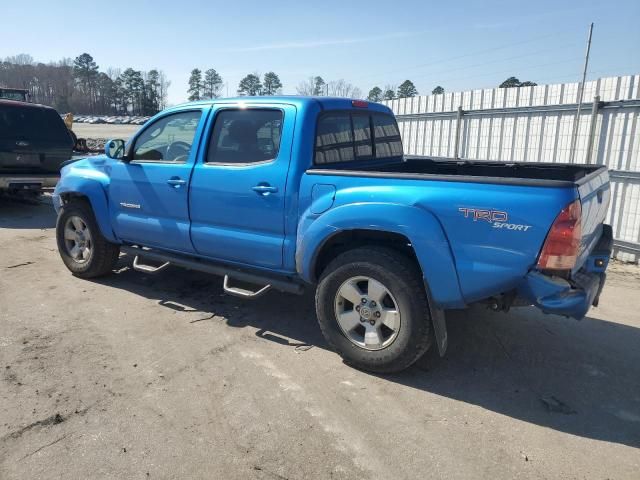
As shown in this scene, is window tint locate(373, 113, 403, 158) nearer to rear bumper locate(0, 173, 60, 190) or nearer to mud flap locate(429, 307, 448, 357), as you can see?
mud flap locate(429, 307, 448, 357)

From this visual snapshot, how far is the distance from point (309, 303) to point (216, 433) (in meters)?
2.28

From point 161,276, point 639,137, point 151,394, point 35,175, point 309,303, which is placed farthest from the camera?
point 35,175

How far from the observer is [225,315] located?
480 cm

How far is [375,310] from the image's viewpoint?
3617 millimetres

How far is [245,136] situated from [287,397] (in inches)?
87.9

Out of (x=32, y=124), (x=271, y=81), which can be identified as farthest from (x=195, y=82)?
(x=32, y=124)

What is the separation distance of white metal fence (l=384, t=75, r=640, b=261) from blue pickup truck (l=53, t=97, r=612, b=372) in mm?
3542

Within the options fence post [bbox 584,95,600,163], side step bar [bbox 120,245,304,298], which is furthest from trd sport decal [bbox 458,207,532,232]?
fence post [bbox 584,95,600,163]

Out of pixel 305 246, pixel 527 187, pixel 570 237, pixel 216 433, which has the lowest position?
pixel 216 433

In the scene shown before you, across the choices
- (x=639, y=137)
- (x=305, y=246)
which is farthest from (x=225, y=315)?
(x=639, y=137)

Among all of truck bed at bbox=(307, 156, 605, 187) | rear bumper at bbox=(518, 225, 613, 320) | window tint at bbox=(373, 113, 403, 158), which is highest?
window tint at bbox=(373, 113, 403, 158)

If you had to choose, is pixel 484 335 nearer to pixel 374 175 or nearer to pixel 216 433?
pixel 374 175

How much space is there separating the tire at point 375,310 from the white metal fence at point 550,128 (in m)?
5.16

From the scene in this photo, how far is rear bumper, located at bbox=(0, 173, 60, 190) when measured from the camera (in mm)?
9117
